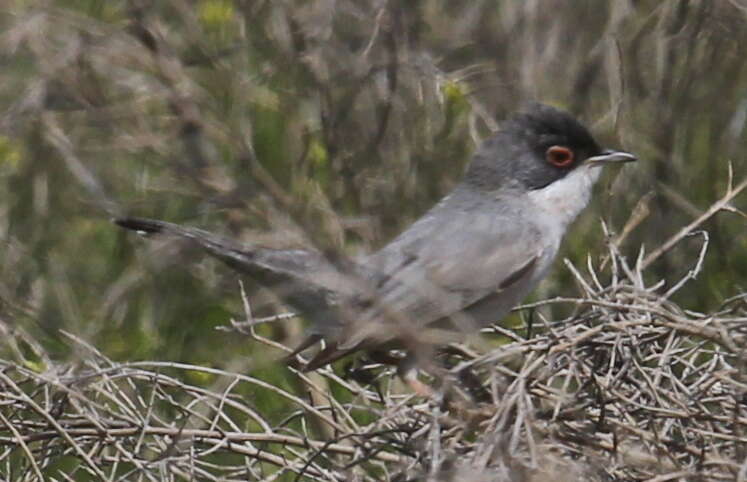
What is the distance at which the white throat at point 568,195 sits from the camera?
16.6 feet

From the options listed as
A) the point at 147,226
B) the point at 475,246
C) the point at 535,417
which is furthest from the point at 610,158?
the point at 535,417

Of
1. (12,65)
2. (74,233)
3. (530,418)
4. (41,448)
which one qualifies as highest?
(530,418)

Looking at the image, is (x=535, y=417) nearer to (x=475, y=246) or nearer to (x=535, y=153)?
(x=475, y=246)

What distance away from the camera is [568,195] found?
16.6 feet

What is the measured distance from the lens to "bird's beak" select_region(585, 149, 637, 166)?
4938 millimetres

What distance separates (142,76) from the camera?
5.93 metres

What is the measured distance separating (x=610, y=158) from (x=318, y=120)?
1487 millimetres

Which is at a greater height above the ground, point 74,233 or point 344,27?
point 344,27

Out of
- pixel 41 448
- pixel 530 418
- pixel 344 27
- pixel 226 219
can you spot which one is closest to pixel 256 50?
pixel 344 27

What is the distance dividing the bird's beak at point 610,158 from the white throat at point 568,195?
4 centimetres

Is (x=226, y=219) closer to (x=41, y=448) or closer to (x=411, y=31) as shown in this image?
(x=411, y=31)

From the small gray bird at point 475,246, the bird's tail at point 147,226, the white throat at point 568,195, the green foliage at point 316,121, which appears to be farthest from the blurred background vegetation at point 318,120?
the bird's tail at point 147,226

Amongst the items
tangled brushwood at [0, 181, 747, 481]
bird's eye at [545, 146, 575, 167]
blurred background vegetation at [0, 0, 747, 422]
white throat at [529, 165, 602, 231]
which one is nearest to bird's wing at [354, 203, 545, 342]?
white throat at [529, 165, 602, 231]

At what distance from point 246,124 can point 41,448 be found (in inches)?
92.9
